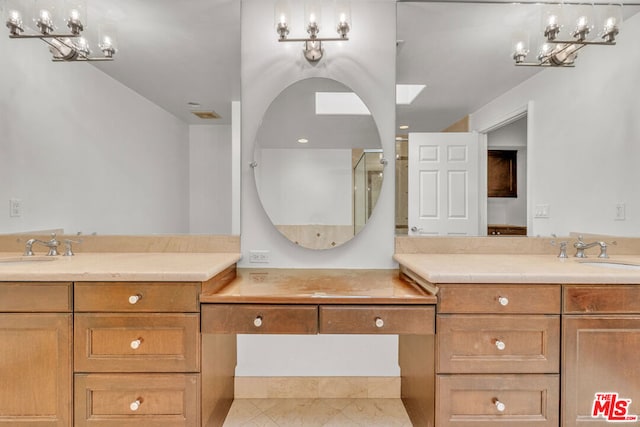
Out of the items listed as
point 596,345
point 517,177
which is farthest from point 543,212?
point 596,345

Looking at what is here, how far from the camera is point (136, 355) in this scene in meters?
1.36

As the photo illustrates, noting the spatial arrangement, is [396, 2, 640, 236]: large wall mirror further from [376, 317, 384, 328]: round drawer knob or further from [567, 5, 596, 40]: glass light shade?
[376, 317, 384, 328]: round drawer knob

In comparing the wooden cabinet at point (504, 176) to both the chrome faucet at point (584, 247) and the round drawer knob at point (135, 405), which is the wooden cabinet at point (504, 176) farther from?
the round drawer knob at point (135, 405)

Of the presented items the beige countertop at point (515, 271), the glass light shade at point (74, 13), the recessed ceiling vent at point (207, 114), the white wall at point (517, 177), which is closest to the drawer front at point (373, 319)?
the beige countertop at point (515, 271)

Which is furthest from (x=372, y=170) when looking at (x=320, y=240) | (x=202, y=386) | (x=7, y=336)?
(x=7, y=336)

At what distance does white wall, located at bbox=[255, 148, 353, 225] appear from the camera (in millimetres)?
1947

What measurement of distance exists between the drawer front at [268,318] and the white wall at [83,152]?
2.59ft

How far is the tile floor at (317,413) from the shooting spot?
5.88ft

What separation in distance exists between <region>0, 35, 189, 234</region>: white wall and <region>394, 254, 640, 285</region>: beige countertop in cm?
138

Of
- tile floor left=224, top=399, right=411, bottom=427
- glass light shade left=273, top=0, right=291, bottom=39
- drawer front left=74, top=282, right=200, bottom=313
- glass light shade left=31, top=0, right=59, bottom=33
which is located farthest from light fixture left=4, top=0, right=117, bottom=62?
tile floor left=224, top=399, right=411, bottom=427

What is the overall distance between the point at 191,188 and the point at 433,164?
1.43m

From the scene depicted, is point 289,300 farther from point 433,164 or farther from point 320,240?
point 433,164

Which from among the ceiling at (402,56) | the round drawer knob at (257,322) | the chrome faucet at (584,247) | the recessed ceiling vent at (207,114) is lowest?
the round drawer knob at (257,322)

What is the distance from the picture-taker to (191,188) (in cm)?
198
